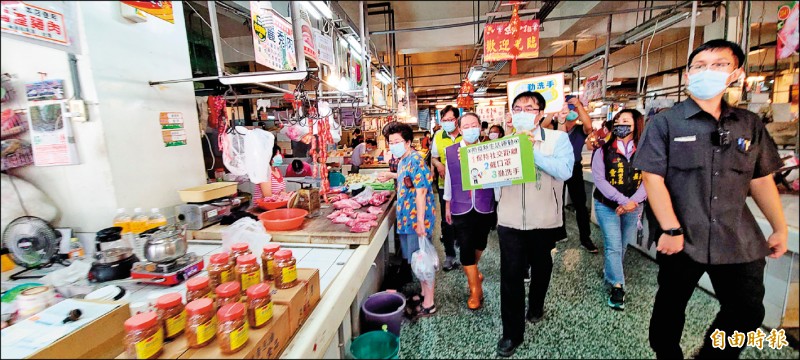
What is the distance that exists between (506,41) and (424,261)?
2857 millimetres

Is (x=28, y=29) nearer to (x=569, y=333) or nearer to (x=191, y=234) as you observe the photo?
(x=191, y=234)

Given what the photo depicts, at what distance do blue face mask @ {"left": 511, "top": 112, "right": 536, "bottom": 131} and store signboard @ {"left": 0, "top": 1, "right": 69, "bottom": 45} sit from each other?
2331 millimetres

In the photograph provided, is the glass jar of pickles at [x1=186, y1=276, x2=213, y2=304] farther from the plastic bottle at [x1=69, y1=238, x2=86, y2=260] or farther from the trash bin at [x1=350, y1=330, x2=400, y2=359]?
the plastic bottle at [x1=69, y1=238, x2=86, y2=260]

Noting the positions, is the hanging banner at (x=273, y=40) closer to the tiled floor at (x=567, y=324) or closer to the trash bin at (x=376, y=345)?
the trash bin at (x=376, y=345)

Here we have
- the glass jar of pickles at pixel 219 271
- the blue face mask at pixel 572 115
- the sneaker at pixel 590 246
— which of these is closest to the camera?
the glass jar of pickles at pixel 219 271

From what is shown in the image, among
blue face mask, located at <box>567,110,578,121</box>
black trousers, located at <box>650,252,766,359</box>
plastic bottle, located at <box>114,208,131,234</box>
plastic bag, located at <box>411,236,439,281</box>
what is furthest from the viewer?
blue face mask, located at <box>567,110,578,121</box>

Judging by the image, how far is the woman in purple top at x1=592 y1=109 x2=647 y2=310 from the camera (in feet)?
9.85

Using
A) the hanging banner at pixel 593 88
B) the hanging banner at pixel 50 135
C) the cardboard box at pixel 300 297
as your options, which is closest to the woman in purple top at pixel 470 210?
the cardboard box at pixel 300 297

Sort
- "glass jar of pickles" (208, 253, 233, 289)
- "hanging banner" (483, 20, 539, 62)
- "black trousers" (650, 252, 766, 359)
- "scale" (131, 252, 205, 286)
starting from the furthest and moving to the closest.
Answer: "hanging banner" (483, 20, 539, 62)
"scale" (131, 252, 205, 286)
"black trousers" (650, 252, 766, 359)
"glass jar of pickles" (208, 253, 233, 289)

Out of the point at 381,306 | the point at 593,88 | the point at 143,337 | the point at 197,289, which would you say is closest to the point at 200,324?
the point at 143,337

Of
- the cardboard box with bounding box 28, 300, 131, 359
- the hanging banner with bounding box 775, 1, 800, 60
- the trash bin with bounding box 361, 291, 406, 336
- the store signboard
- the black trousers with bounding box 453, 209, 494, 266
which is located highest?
the store signboard

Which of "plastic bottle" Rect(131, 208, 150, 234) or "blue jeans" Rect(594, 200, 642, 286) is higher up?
"plastic bottle" Rect(131, 208, 150, 234)

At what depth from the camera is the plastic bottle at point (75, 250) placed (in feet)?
6.29

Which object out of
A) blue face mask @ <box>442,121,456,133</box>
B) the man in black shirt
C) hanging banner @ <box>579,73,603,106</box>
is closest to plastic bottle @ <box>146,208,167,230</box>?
blue face mask @ <box>442,121,456,133</box>
